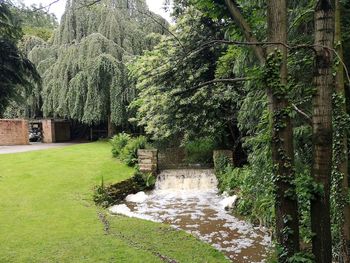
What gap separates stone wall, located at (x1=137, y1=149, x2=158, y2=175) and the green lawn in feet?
2.82

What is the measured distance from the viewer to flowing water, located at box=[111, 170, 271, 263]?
6.15m

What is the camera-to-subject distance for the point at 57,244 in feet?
17.8

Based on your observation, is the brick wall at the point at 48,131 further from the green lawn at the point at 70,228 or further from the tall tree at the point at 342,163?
the tall tree at the point at 342,163

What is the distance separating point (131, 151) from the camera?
12039 millimetres

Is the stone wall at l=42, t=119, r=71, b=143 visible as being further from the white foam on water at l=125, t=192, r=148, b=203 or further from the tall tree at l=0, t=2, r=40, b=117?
the tall tree at l=0, t=2, r=40, b=117

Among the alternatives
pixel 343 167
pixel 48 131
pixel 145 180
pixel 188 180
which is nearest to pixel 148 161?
pixel 145 180

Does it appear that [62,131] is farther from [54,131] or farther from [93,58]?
[93,58]

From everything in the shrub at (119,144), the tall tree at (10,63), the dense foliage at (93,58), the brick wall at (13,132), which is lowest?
the shrub at (119,144)

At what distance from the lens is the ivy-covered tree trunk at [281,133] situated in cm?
291

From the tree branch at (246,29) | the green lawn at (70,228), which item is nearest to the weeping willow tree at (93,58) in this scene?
the green lawn at (70,228)

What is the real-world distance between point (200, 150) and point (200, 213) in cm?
490

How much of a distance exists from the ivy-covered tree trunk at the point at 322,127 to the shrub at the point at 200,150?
947 centimetres

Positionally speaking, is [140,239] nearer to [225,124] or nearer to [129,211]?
[129,211]

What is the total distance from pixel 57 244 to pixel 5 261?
81cm
